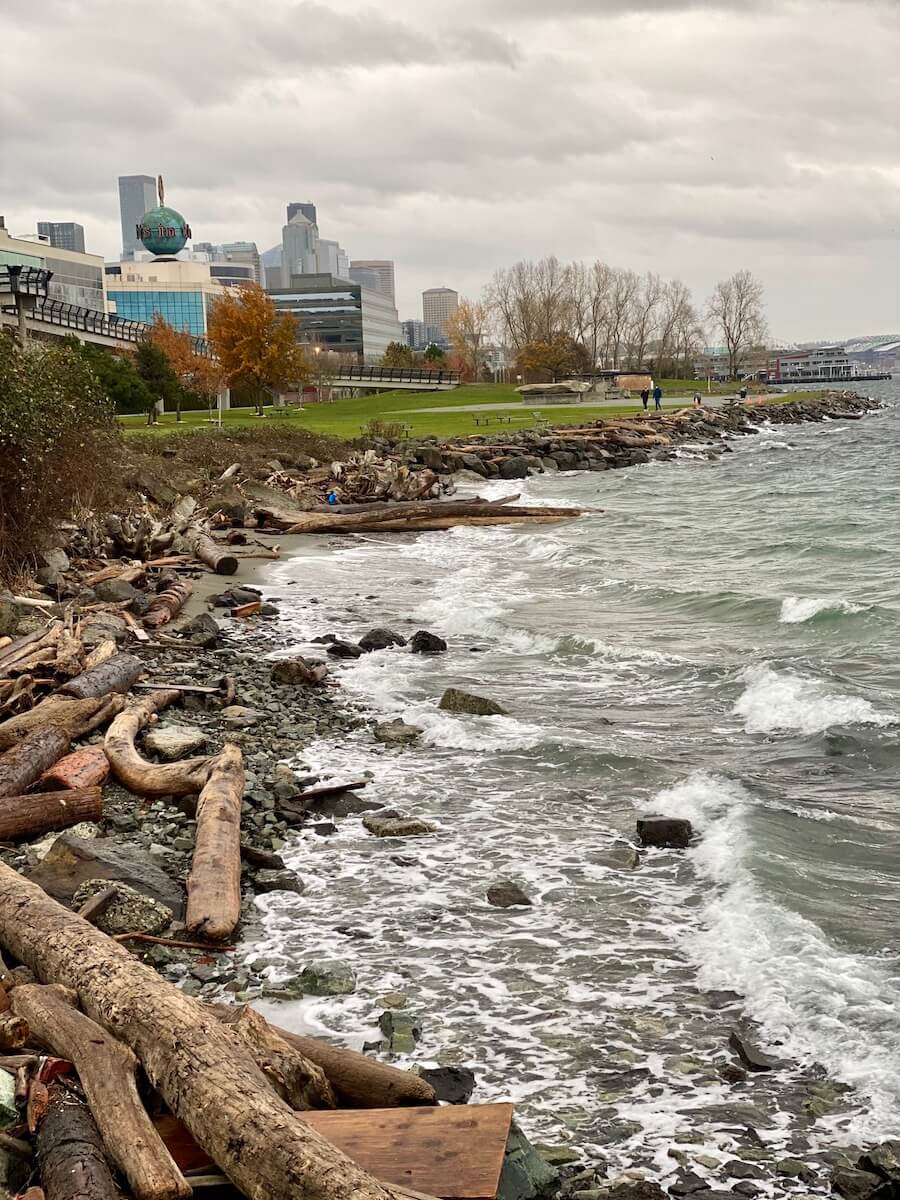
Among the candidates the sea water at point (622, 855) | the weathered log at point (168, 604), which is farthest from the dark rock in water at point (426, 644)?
the weathered log at point (168, 604)

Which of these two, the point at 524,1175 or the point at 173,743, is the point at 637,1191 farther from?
the point at 173,743

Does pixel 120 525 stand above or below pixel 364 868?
above

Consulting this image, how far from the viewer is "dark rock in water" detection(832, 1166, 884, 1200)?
16.6ft

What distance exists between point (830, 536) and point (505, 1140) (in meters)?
27.7

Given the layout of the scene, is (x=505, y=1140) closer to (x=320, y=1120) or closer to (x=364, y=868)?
(x=320, y=1120)

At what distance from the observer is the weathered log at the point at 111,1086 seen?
174 inches

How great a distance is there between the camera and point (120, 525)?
22984 mm

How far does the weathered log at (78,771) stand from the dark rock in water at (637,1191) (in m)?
5.66

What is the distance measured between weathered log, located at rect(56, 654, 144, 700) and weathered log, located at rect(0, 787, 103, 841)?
2680 millimetres

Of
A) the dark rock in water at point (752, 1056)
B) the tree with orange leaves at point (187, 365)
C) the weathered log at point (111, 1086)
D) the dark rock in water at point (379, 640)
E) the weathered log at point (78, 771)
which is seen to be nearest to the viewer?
the weathered log at point (111, 1086)

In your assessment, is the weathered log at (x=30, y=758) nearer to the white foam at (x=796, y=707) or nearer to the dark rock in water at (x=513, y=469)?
the white foam at (x=796, y=707)

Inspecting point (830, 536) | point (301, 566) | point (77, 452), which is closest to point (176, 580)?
point (77, 452)

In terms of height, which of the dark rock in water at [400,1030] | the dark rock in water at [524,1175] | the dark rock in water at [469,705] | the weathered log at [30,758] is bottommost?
the dark rock in water at [400,1030]

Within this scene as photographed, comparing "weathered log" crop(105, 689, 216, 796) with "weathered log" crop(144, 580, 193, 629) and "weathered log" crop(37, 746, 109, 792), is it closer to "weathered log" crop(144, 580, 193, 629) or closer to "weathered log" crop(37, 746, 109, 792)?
"weathered log" crop(37, 746, 109, 792)
